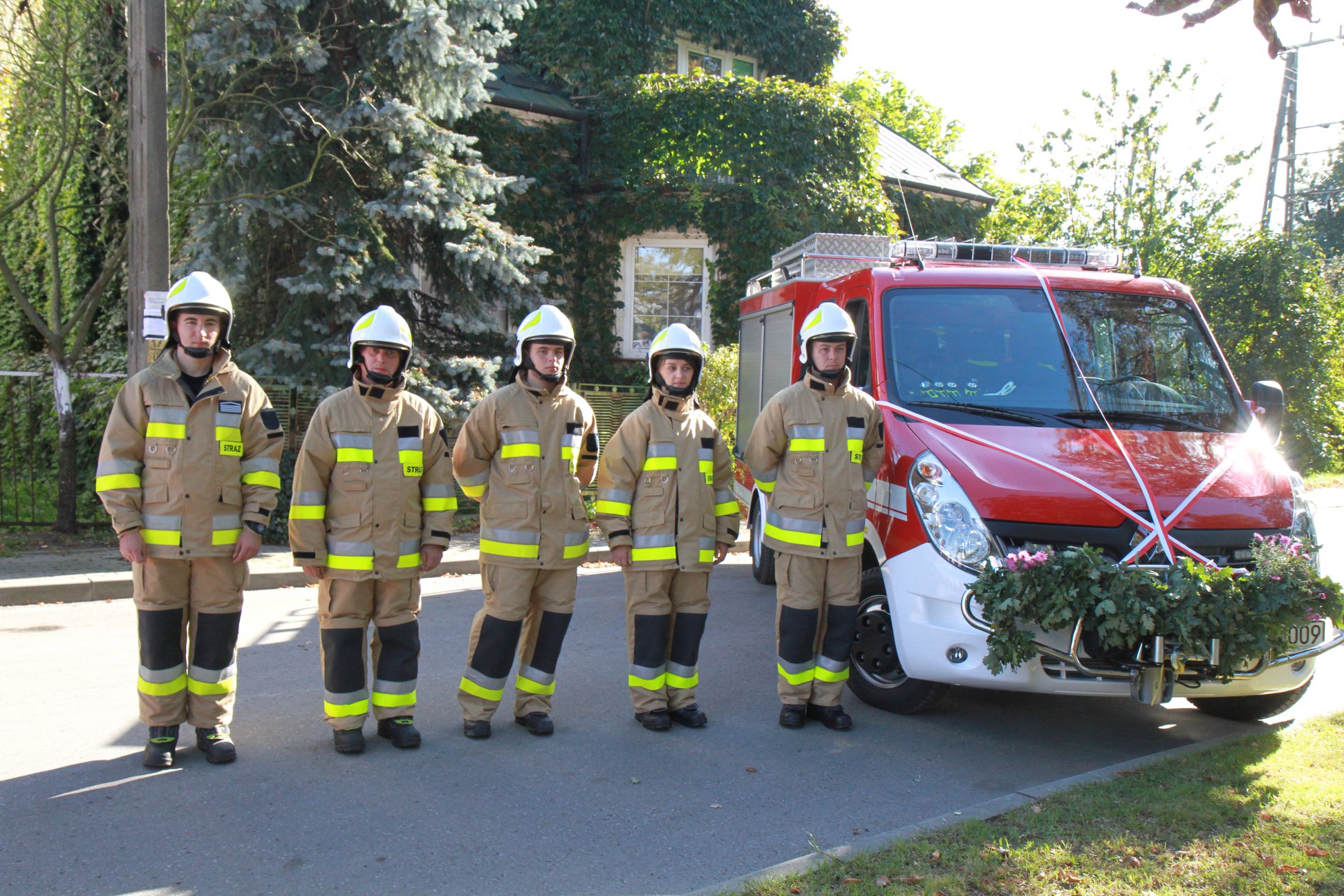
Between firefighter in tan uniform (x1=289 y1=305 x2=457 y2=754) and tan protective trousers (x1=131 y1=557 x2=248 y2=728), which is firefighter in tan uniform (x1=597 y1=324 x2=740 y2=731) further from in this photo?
tan protective trousers (x1=131 y1=557 x2=248 y2=728)

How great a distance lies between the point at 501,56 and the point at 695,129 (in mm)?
3490

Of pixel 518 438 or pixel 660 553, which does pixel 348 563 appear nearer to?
pixel 518 438

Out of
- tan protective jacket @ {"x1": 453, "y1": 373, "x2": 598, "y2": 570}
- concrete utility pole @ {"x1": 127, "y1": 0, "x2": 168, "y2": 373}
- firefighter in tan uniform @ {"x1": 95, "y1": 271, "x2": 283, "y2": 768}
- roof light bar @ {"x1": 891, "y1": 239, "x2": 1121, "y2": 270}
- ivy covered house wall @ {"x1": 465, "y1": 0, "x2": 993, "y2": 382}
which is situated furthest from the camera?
ivy covered house wall @ {"x1": 465, "y1": 0, "x2": 993, "y2": 382}

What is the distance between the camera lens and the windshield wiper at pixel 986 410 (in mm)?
5324

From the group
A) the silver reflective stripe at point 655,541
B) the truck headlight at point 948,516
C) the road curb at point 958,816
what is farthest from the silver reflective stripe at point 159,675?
the truck headlight at point 948,516

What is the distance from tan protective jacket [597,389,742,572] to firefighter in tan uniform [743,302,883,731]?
1.02ft

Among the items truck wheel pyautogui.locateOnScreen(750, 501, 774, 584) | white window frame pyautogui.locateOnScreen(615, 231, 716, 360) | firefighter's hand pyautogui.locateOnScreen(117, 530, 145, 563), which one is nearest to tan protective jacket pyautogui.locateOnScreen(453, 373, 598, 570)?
firefighter's hand pyautogui.locateOnScreen(117, 530, 145, 563)

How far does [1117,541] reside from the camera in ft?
15.3

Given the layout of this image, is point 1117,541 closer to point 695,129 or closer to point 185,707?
point 185,707

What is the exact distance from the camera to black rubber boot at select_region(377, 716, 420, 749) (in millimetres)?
4836

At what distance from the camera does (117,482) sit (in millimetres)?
4383

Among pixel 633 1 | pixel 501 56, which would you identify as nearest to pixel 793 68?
pixel 633 1

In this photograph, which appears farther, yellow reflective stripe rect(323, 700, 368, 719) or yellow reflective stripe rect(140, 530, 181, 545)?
yellow reflective stripe rect(323, 700, 368, 719)

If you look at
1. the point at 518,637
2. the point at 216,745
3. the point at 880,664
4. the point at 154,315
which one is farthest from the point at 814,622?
the point at 154,315
